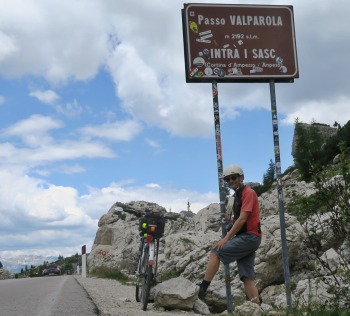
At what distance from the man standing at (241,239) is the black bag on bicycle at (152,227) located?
6.89ft

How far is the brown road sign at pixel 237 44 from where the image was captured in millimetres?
7133

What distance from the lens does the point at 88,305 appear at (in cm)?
786

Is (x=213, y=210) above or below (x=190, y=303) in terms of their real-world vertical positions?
above

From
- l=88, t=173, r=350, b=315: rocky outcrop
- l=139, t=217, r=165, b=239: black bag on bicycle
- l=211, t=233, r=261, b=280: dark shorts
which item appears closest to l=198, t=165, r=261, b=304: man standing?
l=211, t=233, r=261, b=280: dark shorts

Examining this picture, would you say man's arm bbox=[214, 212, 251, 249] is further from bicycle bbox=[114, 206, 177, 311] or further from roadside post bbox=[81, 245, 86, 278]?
roadside post bbox=[81, 245, 86, 278]

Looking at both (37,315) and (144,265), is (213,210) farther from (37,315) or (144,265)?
(37,315)

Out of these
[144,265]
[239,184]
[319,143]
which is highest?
[319,143]

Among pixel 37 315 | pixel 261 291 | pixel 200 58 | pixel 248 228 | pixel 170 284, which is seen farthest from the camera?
pixel 261 291

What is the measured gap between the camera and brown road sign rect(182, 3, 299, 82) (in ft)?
23.4

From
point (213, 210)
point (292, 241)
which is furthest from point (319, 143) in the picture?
point (292, 241)

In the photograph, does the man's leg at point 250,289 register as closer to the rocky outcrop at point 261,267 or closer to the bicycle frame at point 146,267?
the rocky outcrop at point 261,267

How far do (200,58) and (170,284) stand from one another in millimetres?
3518

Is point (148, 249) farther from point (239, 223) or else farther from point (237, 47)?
point (237, 47)

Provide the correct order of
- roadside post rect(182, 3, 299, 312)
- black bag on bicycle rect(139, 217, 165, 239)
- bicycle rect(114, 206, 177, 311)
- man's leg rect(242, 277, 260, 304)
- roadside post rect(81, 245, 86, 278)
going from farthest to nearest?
roadside post rect(81, 245, 86, 278) < black bag on bicycle rect(139, 217, 165, 239) < bicycle rect(114, 206, 177, 311) < roadside post rect(182, 3, 299, 312) < man's leg rect(242, 277, 260, 304)
